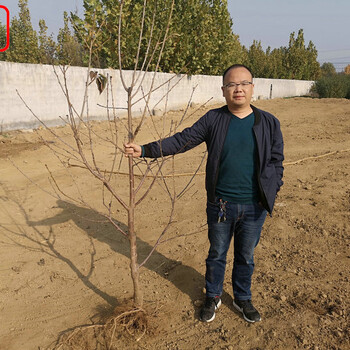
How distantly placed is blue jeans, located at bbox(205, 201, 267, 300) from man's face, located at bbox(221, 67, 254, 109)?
67 cm

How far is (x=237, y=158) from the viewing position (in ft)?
7.20

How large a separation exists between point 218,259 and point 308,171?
4.07 meters

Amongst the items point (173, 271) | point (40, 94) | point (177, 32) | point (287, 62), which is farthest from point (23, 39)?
point (173, 271)

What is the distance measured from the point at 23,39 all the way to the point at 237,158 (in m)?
30.4

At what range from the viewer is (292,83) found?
98.9 ft

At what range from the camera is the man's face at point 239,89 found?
2.13 meters

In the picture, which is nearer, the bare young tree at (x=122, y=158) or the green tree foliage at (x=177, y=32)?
the bare young tree at (x=122, y=158)

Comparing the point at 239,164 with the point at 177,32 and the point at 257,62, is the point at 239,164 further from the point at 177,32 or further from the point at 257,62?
the point at 257,62

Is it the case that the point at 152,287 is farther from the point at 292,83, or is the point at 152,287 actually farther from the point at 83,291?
the point at 292,83

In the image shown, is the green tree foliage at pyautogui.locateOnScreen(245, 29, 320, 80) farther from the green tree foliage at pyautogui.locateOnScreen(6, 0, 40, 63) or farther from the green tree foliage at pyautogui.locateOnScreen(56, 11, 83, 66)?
the green tree foliage at pyautogui.locateOnScreen(56, 11, 83, 66)

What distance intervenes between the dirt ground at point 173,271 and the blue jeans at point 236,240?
26 centimetres

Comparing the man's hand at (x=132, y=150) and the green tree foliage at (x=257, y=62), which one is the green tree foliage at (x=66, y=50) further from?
the green tree foliage at (x=257, y=62)

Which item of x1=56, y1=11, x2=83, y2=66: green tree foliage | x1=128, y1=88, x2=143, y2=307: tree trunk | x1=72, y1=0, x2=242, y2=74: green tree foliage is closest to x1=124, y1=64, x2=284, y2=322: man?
x1=128, y1=88, x2=143, y2=307: tree trunk

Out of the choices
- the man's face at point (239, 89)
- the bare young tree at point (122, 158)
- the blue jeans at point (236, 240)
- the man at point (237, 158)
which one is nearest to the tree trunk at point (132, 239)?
the bare young tree at point (122, 158)
